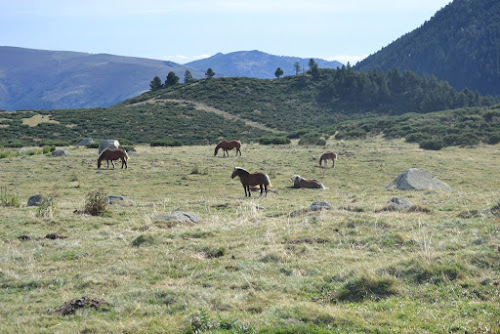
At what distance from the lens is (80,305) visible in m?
7.04

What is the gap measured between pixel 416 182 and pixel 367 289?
15.0m

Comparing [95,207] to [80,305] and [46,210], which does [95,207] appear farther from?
[80,305]

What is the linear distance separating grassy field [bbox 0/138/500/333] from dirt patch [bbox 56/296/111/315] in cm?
8

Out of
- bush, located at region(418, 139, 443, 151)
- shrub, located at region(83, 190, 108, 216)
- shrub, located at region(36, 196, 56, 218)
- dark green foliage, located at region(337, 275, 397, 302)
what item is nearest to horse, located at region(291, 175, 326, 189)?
shrub, located at region(83, 190, 108, 216)

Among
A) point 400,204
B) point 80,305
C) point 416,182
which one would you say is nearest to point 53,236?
point 80,305

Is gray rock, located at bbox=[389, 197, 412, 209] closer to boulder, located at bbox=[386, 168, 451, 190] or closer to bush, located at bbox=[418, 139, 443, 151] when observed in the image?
boulder, located at bbox=[386, 168, 451, 190]

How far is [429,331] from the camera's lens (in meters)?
5.75

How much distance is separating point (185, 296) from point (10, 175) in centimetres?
2146

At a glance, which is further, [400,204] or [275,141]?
[275,141]

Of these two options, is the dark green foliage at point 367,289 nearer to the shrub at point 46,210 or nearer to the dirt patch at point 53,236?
the dirt patch at point 53,236

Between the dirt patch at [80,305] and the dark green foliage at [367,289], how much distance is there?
143 inches

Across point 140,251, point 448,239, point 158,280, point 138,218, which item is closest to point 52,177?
point 138,218

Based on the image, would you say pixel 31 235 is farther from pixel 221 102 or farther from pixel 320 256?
pixel 221 102

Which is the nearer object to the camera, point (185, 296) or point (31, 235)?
point (185, 296)
